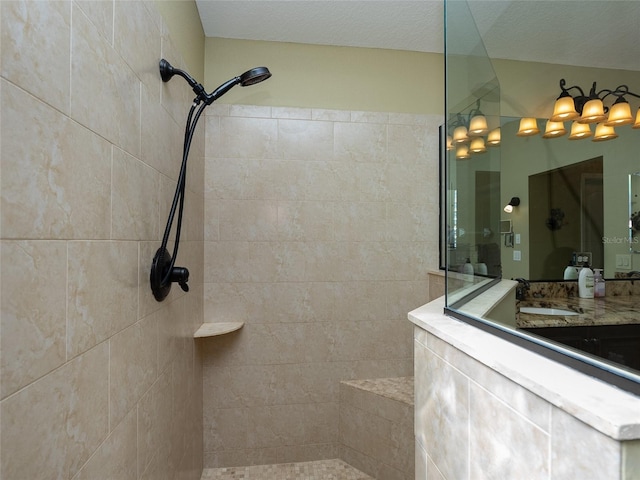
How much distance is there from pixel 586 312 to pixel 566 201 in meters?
0.59

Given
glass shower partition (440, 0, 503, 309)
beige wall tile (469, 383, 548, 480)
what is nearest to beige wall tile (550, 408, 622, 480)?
beige wall tile (469, 383, 548, 480)

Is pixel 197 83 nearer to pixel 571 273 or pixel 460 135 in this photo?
pixel 460 135

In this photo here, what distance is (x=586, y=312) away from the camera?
836mm

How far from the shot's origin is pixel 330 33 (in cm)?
205

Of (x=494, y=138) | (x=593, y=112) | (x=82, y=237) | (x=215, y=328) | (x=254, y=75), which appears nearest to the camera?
(x=82, y=237)

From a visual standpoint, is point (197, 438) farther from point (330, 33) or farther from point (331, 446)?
point (330, 33)

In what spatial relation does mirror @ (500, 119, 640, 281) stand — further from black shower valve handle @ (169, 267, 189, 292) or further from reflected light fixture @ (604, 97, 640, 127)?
black shower valve handle @ (169, 267, 189, 292)

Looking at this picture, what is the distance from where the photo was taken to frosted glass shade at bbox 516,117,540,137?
132cm

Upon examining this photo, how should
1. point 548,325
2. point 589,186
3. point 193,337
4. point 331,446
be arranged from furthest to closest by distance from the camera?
point 331,446 < point 193,337 < point 589,186 < point 548,325

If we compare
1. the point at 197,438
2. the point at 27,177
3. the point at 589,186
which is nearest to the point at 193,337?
the point at 197,438

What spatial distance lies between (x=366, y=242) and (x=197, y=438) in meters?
1.52

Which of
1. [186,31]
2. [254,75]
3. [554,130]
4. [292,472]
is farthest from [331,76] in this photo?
[292,472]

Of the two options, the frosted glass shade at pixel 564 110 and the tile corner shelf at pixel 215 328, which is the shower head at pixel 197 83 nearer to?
the frosted glass shade at pixel 564 110

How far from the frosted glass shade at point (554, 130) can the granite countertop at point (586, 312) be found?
0.63 m
